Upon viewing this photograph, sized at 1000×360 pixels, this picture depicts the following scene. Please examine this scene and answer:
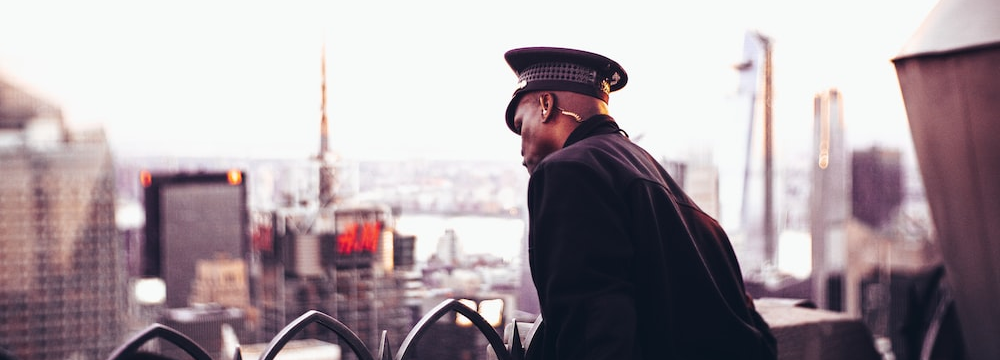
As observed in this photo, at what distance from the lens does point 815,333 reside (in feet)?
9.50

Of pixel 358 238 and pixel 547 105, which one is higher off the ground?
pixel 547 105

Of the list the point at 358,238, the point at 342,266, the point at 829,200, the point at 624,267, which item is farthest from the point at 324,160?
the point at 624,267

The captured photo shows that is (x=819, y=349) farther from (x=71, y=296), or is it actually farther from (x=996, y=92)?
(x=71, y=296)

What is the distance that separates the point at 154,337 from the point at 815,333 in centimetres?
236

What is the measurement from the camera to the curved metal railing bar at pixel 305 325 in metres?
1.56

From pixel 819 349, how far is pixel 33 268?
8180 centimetres

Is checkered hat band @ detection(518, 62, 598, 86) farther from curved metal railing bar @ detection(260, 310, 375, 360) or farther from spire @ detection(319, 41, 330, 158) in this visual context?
spire @ detection(319, 41, 330, 158)

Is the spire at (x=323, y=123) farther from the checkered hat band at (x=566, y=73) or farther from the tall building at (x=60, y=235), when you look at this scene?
the checkered hat band at (x=566, y=73)

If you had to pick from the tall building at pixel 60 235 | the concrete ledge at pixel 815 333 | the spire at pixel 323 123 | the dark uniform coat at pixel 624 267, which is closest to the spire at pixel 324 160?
the spire at pixel 323 123

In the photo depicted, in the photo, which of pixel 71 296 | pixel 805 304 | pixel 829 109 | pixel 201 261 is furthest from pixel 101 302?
pixel 805 304

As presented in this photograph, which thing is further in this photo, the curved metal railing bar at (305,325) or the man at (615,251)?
the curved metal railing bar at (305,325)

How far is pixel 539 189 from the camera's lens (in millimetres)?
1551

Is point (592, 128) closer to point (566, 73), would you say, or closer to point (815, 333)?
point (566, 73)

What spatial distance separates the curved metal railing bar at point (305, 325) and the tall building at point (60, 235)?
195 ft
